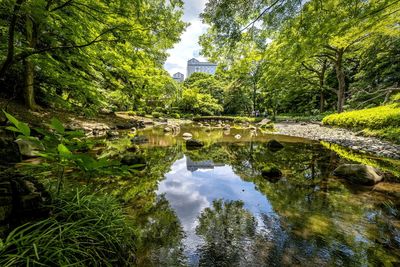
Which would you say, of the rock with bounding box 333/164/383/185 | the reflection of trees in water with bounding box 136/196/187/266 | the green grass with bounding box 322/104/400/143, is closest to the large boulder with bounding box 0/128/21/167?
the reflection of trees in water with bounding box 136/196/187/266

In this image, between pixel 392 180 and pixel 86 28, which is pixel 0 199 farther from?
pixel 392 180

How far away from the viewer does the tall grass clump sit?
55.6 inches

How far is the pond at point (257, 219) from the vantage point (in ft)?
7.49

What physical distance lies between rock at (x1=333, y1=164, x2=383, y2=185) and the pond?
30 cm

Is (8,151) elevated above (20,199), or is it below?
above

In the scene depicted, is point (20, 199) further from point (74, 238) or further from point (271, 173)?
point (271, 173)

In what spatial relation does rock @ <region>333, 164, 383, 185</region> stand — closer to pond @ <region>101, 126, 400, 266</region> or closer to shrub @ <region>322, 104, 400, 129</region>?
pond @ <region>101, 126, 400, 266</region>

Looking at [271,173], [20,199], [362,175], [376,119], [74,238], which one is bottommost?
[271,173]

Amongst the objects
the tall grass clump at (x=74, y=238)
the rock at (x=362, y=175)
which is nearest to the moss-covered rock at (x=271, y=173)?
the rock at (x=362, y=175)

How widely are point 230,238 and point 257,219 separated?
0.69 m

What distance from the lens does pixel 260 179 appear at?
5035 mm

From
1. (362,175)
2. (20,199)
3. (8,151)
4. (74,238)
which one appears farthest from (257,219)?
(8,151)

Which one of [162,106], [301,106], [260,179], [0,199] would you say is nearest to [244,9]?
[260,179]

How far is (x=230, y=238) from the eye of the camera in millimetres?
2643
